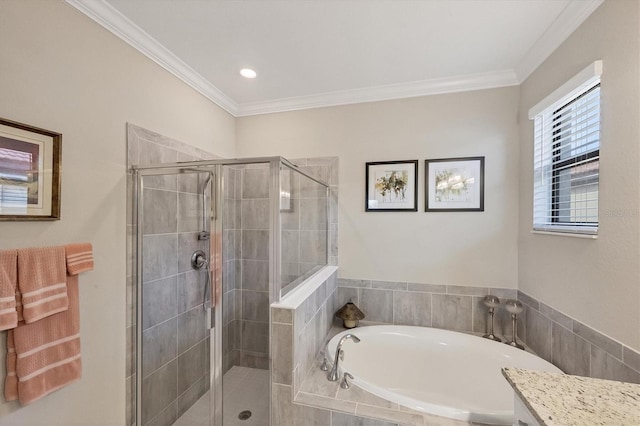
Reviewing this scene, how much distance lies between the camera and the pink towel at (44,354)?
1.09 meters

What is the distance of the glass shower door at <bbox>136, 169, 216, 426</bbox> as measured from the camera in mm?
1688

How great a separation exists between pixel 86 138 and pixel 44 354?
106cm

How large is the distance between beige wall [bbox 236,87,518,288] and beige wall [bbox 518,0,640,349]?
54cm

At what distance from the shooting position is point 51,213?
1229 mm

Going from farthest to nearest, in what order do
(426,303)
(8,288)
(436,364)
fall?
(426,303) < (436,364) < (8,288)

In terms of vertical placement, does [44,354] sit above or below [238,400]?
above

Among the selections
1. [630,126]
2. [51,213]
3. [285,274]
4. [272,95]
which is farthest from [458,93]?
[51,213]

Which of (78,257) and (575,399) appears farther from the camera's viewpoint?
(78,257)

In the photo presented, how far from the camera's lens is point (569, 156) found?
1.58 metres

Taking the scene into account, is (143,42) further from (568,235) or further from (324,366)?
(568,235)

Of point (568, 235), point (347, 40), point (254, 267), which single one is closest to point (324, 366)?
point (254, 267)

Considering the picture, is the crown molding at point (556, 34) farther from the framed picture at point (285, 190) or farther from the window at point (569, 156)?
the framed picture at point (285, 190)

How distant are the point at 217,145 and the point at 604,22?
2.71m

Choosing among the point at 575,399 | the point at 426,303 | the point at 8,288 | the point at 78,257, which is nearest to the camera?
the point at 575,399
